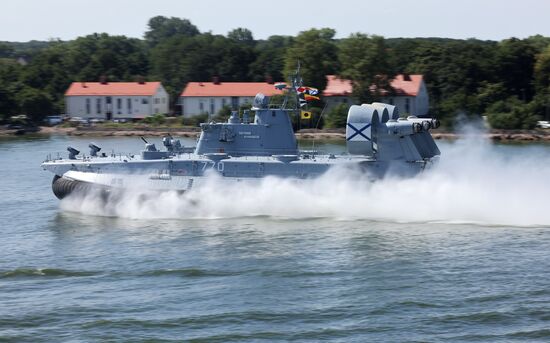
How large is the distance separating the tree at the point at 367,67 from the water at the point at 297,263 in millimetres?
35831

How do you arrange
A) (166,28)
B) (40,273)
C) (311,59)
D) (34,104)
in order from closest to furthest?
(40,273)
(311,59)
(34,104)
(166,28)

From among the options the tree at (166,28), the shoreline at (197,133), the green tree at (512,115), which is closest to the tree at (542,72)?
the green tree at (512,115)

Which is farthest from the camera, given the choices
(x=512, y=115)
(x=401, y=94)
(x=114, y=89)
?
(x=114, y=89)

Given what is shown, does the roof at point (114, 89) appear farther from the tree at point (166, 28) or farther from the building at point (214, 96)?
the tree at point (166, 28)

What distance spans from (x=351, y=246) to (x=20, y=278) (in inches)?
329

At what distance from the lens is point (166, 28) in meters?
150

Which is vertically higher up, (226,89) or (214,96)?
(226,89)

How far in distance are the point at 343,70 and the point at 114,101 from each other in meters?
20.0

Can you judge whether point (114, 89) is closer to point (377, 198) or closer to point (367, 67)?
point (367, 67)

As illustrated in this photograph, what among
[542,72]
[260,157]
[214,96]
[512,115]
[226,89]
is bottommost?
[260,157]

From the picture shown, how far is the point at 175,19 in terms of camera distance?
15350 centimetres

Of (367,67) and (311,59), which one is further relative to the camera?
(311,59)

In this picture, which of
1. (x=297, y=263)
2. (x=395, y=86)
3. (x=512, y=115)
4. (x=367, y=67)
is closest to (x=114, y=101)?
(x=367, y=67)

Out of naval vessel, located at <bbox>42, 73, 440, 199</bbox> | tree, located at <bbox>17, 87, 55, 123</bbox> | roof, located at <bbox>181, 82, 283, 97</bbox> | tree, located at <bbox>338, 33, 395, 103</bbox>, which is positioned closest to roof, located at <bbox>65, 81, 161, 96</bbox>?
tree, located at <bbox>17, 87, 55, 123</bbox>
